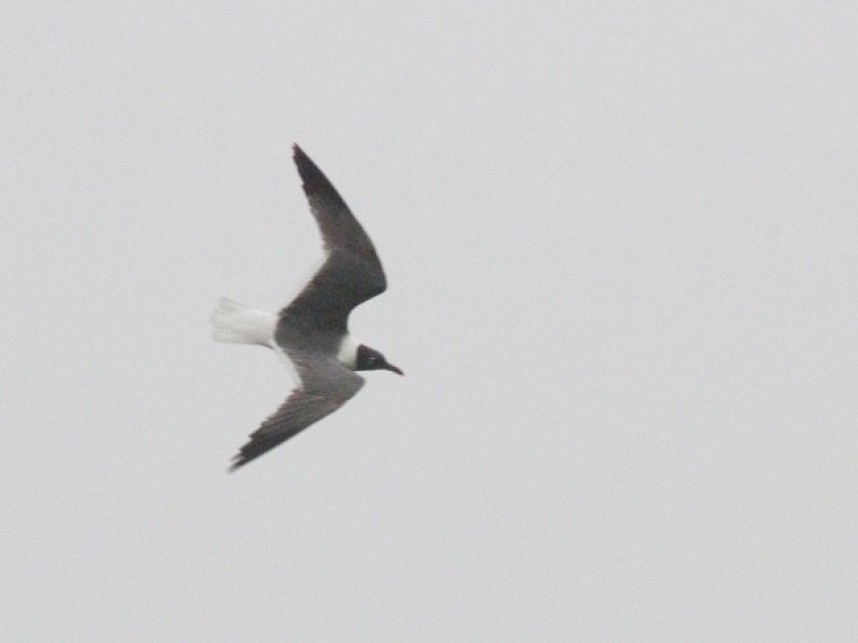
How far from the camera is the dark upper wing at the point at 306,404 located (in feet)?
40.7

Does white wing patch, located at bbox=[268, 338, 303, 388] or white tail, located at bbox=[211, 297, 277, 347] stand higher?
white tail, located at bbox=[211, 297, 277, 347]

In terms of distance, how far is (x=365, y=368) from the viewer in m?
14.9

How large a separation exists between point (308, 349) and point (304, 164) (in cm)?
140

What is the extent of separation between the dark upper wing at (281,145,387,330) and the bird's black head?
616 millimetres

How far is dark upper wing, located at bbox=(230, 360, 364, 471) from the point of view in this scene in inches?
488

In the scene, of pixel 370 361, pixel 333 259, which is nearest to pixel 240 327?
pixel 333 259

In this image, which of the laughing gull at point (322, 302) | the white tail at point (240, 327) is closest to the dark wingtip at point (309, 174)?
the laughing gull at point (322, 302)

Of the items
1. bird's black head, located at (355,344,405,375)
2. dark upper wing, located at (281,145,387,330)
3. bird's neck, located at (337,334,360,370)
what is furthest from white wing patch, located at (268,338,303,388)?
bird's black head, located at (355,344,405,375)

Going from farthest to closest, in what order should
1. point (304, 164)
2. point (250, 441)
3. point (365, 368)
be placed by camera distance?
point (365, 368) < point (304, 164) < point (250, 441)

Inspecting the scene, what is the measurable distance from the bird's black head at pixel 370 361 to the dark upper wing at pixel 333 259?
24.2 inches

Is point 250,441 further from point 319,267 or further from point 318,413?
point 319,267

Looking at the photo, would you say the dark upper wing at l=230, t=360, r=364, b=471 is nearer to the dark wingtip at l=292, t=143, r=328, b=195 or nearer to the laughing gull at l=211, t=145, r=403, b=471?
the laughing gull at l=211, t=145, r=403, b=471

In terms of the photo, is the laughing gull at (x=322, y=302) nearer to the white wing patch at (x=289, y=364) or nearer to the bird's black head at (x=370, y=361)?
the white wing patch at (x=289, y=364)

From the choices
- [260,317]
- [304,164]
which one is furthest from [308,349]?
[304,164]
